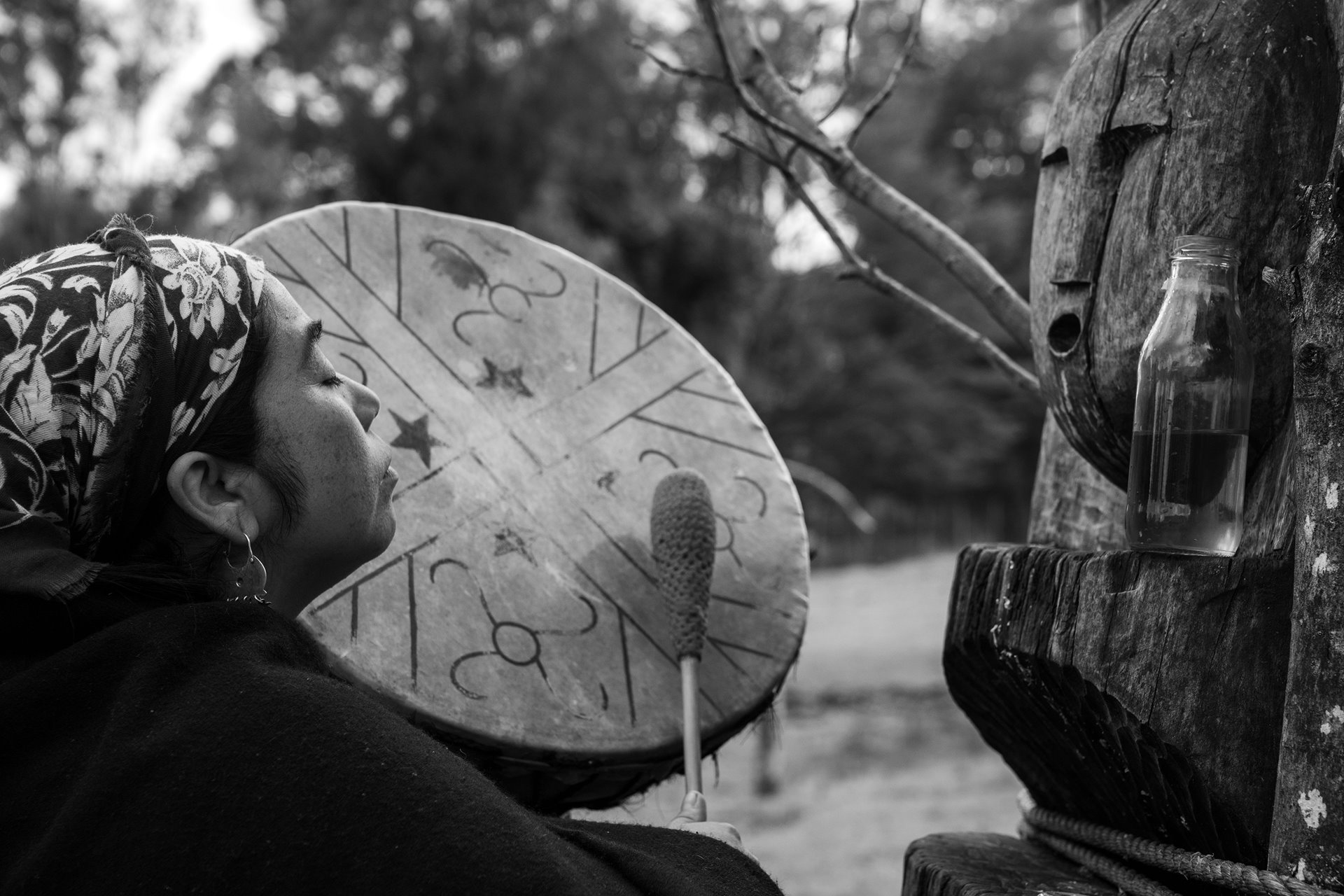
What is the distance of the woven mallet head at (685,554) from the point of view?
1774 millimetres

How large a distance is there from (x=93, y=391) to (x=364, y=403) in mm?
350

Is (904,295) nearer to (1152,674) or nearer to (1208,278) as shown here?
(1208,278)

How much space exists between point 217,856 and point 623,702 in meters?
0.81

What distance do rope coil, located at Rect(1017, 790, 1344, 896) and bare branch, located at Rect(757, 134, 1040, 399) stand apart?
757mm

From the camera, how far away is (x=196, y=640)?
3.67 ft

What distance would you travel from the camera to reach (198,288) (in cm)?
125

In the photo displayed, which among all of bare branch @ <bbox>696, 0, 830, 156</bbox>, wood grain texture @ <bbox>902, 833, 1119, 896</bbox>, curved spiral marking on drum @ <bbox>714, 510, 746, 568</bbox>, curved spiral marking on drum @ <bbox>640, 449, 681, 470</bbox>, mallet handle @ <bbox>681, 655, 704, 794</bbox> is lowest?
wood grain texture @ <bbox>902, 833, 1119, 896</bbox>

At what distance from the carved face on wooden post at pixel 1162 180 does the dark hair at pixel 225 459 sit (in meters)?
0.87

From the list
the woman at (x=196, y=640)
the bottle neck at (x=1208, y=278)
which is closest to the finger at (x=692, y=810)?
the woman at (x=196, y=640)

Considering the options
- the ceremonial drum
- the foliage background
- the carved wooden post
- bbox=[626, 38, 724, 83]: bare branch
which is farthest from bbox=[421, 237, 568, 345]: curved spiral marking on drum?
the foliage background

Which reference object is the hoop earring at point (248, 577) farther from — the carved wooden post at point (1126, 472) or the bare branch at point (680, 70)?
the bare branch at point (680, 70)

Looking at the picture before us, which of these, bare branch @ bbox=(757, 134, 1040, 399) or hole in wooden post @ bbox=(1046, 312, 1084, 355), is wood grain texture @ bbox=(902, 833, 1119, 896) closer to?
hole in wooden post @ bbox=(1046, 312, 1084, 355)

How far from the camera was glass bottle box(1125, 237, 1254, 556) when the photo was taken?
1311 mm

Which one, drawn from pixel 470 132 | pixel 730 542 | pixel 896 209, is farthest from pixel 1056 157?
pixel 470 132
